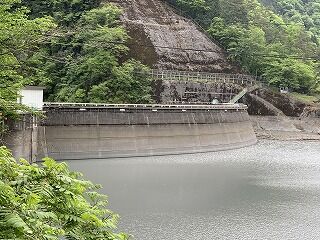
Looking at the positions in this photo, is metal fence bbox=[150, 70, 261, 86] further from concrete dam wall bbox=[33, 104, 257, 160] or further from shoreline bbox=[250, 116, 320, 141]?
concrete dam wall bbox=[33, 104, 257, 160]

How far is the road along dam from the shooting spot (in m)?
30.6

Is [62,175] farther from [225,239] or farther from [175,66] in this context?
[175,66]

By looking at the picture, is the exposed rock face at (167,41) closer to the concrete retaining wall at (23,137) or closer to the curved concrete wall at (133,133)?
the curved concrete wall at (133,133)

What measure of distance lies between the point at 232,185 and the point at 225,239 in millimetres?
9856

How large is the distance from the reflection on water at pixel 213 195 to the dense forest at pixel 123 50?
1069cm

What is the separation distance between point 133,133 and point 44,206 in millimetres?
30430

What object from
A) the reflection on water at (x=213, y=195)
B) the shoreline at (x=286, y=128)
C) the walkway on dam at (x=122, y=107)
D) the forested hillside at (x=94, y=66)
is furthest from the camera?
the shoreline at (x=286, y=128)

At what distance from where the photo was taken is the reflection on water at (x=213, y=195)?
54.5 ft

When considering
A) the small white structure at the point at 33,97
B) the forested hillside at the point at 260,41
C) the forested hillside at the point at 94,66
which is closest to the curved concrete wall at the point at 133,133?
the small white structure at the point at 33,97

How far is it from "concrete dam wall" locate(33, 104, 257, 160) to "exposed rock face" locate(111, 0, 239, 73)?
479 inches

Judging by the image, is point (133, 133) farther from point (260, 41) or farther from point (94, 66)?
point (260, 41)

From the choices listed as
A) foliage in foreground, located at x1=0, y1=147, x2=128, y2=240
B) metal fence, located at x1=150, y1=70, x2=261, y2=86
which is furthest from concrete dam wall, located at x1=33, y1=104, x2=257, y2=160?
foliage in foreground, located at x1=0, y1=147, x2=128, y2=240

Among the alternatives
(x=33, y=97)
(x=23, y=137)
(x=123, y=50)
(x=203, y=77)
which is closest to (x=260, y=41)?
(x=203, y=77)

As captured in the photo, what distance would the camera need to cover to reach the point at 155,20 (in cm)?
5456
